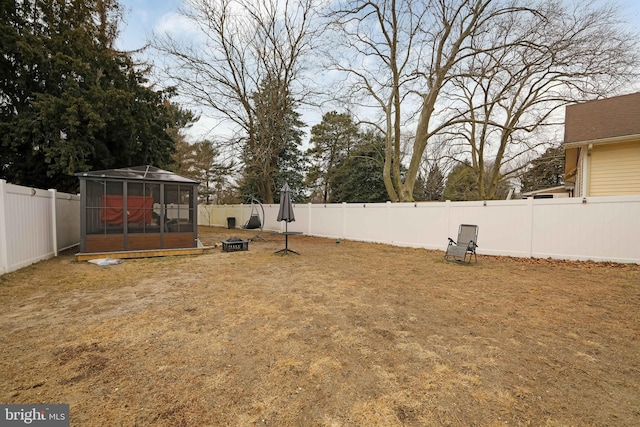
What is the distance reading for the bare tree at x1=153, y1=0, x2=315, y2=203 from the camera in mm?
12930

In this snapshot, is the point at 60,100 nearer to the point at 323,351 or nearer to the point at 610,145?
the point at 323,351

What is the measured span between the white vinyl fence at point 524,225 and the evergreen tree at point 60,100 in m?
9.56

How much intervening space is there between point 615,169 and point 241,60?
15.5m

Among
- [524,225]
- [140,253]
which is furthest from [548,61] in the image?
[140,253]

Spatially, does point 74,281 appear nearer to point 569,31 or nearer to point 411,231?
point 411,231

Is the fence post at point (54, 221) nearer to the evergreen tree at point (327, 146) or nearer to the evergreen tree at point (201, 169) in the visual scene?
the evergreen tree at point (201, 169)

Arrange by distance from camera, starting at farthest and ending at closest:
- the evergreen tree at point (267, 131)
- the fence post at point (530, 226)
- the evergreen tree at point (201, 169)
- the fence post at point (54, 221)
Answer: the evergreen tree at point (201, 169) → the evergreen tree at point (267, 131) → the fence post at point (530, 226) → the fence post at point (54, 221)

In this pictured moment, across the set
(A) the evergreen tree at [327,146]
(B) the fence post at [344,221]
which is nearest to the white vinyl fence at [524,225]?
(B) the fence post at [344,221]

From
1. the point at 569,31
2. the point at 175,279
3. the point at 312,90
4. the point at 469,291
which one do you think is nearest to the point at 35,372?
the point at 175,279

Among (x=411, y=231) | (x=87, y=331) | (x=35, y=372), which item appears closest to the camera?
(x=35, y=372)

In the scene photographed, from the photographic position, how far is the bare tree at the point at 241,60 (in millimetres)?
12930

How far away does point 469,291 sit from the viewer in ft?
14.2

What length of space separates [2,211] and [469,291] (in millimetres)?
7965

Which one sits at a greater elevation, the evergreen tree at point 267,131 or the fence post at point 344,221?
the evergreen tree at point 267,131
